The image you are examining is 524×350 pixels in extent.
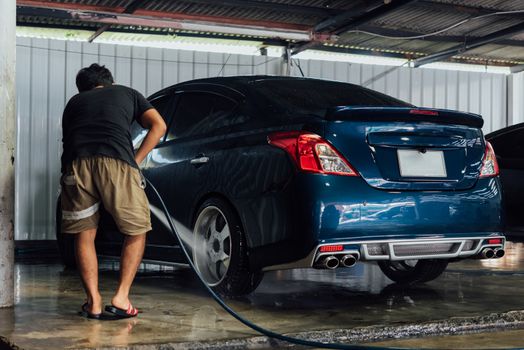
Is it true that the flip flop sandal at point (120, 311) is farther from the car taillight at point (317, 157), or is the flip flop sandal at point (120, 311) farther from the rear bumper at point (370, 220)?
the car taillight at point (317, 157)

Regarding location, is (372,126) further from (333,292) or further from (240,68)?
(240,68)

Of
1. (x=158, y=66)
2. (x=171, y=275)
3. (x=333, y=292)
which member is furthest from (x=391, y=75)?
(x=333, y=292)

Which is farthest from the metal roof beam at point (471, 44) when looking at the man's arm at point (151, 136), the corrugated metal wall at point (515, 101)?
the man's arm at point (151, 136)

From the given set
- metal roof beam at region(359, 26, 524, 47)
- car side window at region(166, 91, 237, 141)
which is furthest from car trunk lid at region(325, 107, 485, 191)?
metal roof beam at region(359, 26, 524, 47)

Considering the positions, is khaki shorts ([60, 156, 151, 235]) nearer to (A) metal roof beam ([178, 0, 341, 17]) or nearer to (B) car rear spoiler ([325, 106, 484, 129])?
(B) car rear spoiler ([325, 106, 484, 129])

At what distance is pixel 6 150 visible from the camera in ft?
17.8

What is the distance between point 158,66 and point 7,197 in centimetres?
604

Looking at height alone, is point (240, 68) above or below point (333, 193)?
above

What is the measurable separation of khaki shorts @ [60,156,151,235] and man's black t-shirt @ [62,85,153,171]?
2.1 inches

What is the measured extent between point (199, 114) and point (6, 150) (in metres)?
1.64

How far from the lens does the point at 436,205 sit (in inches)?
211

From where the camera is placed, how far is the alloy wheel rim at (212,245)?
19.7 ft

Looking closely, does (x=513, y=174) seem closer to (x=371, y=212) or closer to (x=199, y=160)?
(x=199, y=160)

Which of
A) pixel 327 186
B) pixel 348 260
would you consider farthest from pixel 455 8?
pixel 348 260
